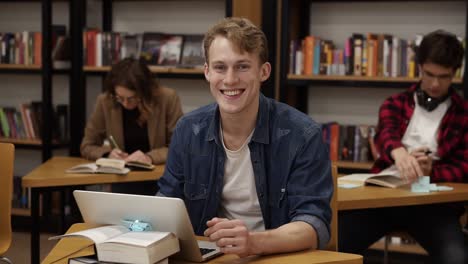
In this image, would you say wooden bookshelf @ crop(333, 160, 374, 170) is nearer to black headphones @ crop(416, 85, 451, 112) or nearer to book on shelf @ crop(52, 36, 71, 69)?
black headphones @ crop(416, 85, 451, 112)

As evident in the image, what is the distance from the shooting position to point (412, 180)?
3.49 metres

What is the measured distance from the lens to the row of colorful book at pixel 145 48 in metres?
5.46

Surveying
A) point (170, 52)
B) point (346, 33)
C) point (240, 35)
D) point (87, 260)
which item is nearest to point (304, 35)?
point (346, 33)

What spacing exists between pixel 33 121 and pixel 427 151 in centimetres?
323

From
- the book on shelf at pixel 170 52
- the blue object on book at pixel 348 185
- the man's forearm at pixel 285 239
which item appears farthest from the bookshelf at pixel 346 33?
the man's forearm at pixel 285 239

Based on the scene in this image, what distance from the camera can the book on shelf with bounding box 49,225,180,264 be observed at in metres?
1.89

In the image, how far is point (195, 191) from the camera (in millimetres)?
2551

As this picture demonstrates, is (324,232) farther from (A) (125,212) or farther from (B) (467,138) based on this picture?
(B) (467,138)

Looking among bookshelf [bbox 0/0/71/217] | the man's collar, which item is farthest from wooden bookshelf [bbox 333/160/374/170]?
the man's collar

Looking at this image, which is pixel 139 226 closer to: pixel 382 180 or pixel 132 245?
pixel 132 245

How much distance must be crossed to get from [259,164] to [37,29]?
4.09 meters

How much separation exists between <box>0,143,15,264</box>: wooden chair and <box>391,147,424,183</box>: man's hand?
1699mm

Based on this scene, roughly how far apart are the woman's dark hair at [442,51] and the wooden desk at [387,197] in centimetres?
61

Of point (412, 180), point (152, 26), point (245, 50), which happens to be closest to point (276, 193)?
point (245, 50)
